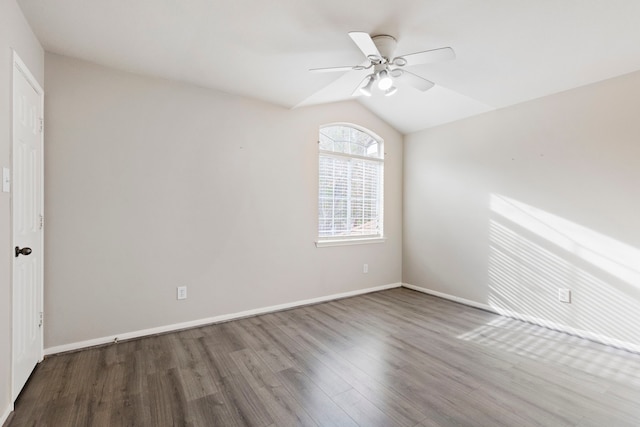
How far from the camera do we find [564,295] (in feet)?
9.76

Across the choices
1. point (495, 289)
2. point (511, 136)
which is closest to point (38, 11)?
point (511, 136)

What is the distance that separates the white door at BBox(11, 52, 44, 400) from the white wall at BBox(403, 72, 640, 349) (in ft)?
14.3

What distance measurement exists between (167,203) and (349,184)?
7.92 ft

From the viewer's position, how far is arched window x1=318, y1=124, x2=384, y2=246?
3.99m

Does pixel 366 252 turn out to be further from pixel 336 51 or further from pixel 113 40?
pixel 113 40

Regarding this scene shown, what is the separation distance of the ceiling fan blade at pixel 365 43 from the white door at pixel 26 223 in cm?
211

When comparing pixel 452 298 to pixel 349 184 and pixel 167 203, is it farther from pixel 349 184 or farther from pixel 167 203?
pixel 167 203

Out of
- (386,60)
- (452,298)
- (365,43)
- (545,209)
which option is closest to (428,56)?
(386,60)

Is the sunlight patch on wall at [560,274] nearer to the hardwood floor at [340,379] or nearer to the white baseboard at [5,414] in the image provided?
the hardwood floor at [340,379]

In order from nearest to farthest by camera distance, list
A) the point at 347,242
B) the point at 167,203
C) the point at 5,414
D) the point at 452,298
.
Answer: the point at 5,414, the point at 167,203, the point at 452,298, the point at 347,242

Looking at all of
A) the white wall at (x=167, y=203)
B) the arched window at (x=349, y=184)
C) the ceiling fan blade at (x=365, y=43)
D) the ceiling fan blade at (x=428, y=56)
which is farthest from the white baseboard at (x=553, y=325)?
the ceiling fan blade at (x=365, y=43)

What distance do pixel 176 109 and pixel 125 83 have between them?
0.46 m

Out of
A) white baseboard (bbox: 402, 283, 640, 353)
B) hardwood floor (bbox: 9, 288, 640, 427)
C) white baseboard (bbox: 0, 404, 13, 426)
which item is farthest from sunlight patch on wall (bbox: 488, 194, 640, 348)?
white baseboard (bbox: 0, 404, 13, 426)

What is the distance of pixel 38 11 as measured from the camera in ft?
6.16
